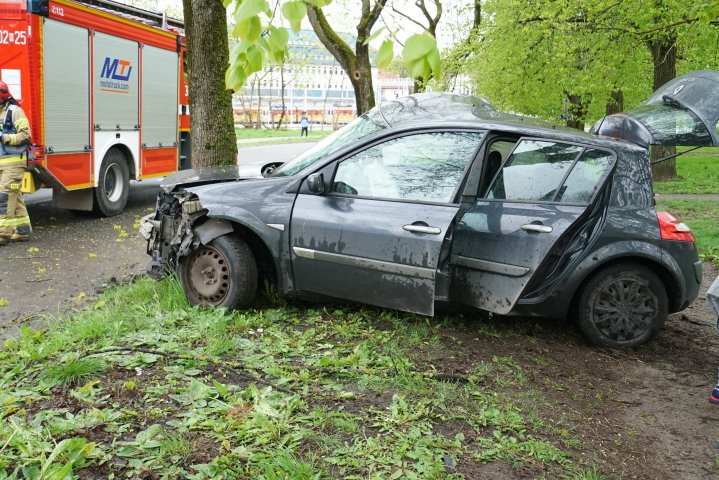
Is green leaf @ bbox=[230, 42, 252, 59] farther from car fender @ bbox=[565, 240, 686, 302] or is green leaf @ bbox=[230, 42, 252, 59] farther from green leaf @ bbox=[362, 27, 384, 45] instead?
car fender @ bbox=[565, 240, 686, 302]

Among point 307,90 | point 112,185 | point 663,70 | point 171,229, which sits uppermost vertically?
point 307,90

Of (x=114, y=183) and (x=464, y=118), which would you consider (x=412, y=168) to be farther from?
(x=114, y=183)

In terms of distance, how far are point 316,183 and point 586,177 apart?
1.97m

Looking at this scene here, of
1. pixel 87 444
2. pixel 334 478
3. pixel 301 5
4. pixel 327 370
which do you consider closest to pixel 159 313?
pixel 327 370

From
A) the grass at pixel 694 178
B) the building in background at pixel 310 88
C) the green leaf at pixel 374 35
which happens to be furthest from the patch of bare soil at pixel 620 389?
the building in background at pixel 310 88

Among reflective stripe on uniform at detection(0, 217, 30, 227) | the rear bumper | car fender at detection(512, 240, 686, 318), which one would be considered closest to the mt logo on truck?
reflective stripe on uniform at detection(0, 217, 30, 227)

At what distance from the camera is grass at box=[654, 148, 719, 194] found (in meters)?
16.2

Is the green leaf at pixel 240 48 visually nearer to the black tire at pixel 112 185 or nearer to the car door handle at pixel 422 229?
the car door handle at pixel 422 229

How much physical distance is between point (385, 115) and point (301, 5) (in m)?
2.93

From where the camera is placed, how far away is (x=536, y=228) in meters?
5.00

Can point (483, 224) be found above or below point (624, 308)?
above

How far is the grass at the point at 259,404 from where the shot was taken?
3324mm

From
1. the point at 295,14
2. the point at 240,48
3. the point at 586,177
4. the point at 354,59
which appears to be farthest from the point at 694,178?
the point at 295,14

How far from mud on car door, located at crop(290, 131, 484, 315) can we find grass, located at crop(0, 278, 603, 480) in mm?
359
